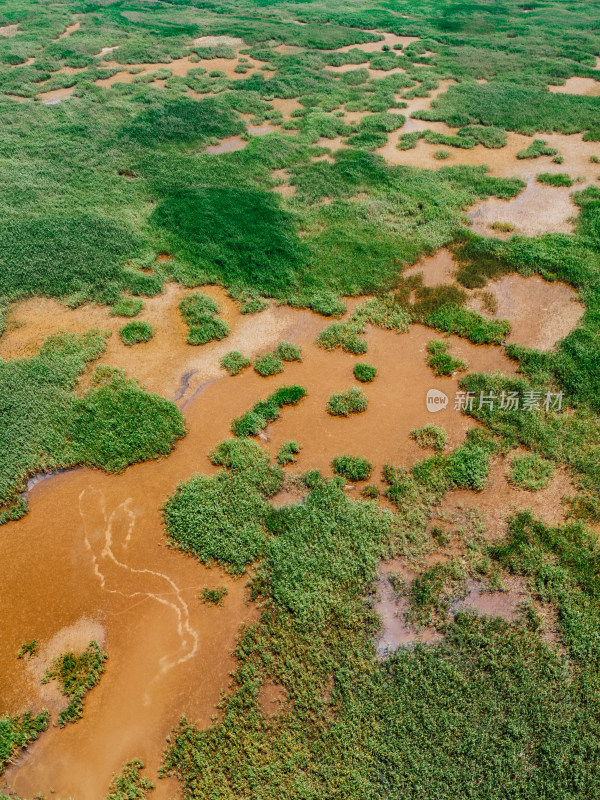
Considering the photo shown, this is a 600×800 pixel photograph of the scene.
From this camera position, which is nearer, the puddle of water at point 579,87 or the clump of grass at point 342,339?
the clump of grass at point 342,339

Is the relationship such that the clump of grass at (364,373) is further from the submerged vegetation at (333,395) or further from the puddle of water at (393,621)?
the puddle of water at (393,621)

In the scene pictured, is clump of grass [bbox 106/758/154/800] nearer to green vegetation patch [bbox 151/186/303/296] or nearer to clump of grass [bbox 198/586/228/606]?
clump of grass [bbox 198/586/228/606]

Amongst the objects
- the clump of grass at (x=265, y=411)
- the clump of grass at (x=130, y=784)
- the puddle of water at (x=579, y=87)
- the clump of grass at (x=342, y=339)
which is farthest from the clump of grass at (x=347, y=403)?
the puddle of water at (x=579, y=87)

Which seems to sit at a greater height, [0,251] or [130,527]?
[0,251]

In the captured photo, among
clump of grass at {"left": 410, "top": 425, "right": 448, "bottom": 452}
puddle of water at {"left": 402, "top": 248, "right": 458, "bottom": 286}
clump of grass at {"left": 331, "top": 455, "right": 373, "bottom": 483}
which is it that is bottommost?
clump of grass at {"left": 331, "top": 455, "right": 373, "bottom": 483}

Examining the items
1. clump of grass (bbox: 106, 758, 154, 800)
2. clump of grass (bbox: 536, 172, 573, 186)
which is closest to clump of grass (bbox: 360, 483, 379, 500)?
clump of grass (bbox: 106, 758, 154, 800)

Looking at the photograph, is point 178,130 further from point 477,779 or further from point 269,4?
point 269,4

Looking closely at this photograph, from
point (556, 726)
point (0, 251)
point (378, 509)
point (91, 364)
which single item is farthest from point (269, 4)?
point (556, 726)
